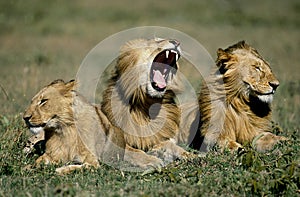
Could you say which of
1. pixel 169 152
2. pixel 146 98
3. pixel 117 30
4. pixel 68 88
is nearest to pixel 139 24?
pixel 117 30

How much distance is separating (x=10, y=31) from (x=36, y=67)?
6304 millimetres

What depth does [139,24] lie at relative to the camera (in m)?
19.7

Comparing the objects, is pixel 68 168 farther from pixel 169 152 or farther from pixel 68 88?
pixel 169 152

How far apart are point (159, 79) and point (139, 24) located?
13438 mm

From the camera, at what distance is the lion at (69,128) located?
597 cm

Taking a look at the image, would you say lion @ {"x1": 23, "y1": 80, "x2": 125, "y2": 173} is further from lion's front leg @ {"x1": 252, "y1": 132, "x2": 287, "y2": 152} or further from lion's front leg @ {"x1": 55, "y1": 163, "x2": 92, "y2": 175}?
lion's front leg @ {"x1": 252, "y1": 132, "x2": 287, "y2": 152}

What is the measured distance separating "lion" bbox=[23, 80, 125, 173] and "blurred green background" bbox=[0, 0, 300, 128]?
6.89 ft

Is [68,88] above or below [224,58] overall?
below

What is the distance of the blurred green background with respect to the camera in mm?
10680

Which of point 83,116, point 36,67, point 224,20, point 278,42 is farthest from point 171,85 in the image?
point 224,20

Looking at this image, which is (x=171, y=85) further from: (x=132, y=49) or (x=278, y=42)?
(x=278, y=42)

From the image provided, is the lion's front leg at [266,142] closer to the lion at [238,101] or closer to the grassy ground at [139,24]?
the lion at [238,101]

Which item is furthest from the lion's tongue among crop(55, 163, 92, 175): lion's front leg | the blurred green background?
the blurred green background

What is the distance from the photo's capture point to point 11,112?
830cm
